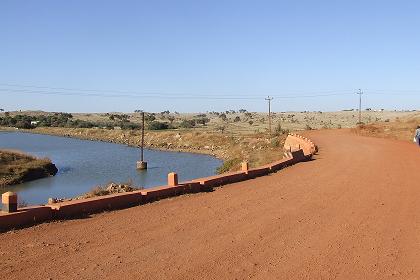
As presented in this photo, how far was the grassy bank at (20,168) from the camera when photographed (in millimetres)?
43553

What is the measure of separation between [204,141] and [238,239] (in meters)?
67.6

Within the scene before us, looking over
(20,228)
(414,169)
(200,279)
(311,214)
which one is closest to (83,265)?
(200,279)

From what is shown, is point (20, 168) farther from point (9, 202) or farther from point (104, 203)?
point (9, 202)

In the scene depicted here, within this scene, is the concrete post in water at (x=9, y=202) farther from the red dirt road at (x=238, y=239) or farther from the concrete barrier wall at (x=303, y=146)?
the concrete barrier wall at (x=303, y=146)

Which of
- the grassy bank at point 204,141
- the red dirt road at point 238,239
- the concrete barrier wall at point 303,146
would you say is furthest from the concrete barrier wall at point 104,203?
the grassy bank at point 204,141

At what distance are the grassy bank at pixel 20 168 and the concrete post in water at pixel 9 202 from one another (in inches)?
1274

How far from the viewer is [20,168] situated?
4662 cm

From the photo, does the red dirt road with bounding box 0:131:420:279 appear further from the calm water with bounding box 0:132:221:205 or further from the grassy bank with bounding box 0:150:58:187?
the grassy bank with bounding box 0:150:58:187

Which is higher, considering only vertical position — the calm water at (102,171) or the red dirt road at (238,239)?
the red dirt road at (238,239)

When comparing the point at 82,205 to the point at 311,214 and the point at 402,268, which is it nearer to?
the point at 311,214

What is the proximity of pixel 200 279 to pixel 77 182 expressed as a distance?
35637 mm

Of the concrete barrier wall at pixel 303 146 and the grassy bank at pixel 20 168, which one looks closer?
the concrete barrier wall at pixel 303 146

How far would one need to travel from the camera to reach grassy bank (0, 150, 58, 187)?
143ft

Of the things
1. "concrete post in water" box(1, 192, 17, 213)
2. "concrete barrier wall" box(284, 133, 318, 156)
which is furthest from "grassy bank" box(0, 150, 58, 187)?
"concrete post in water" box(1, 192, 17, 213)
